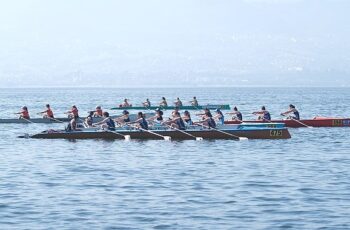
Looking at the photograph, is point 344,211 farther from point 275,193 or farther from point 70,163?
point 70,163

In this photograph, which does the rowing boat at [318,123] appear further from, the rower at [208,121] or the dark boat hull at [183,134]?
the rower at [208,121]

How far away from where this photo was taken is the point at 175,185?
30812 mm

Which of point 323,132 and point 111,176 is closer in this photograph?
point 111,176

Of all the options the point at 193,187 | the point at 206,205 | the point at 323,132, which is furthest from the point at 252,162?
the point at 323,132

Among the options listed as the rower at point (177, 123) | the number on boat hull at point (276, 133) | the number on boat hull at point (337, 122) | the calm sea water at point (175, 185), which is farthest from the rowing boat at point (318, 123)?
the rower at point (177, 123)

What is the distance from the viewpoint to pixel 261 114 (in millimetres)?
61688

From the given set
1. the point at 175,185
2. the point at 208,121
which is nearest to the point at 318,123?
the point at 208,121

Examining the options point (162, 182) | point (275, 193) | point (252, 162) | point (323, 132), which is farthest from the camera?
point (323, 132)

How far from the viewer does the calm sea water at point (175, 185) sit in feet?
79.0

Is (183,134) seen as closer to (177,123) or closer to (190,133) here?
(190,133)

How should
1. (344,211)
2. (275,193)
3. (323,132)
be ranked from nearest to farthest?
1. (344,211)
2. (275,193)
3. (323,132)

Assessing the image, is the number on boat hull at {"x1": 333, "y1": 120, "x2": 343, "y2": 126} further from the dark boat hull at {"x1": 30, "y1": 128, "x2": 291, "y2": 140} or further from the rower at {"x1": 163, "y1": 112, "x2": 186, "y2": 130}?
the rower at {"x1": 163, "y1": 112, "x2": 186, "y2": 130}

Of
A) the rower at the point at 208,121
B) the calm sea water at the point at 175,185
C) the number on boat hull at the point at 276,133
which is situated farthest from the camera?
the number on boat hull at the point at 276,133

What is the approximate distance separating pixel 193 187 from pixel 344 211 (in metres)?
6.67
